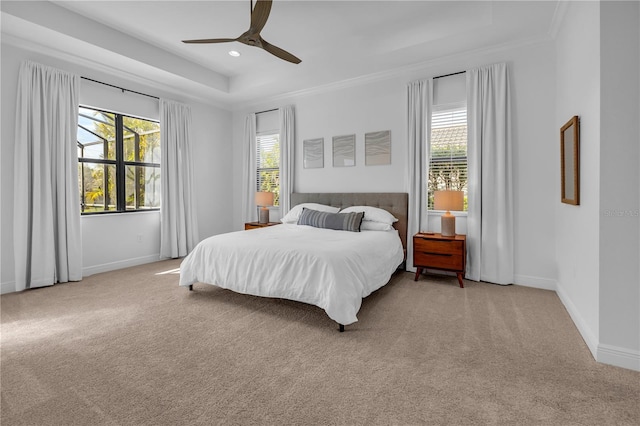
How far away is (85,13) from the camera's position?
3.48 m

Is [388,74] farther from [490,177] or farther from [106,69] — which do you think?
[106,69]

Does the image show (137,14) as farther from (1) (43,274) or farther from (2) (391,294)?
(2) (391,294)

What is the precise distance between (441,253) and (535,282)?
3.69 feet

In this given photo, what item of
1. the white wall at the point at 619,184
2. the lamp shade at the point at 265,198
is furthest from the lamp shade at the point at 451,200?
the lamp shade at the point at 265,198

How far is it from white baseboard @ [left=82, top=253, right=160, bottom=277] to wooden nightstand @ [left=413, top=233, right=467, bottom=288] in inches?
164

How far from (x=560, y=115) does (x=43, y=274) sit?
6.18m

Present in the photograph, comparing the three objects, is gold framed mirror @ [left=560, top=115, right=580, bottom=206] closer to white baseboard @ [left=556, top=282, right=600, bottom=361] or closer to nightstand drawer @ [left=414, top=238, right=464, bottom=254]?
white baseboard @ [left=556, top=282, right=600, bottom=361]

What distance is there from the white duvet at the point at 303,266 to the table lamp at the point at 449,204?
2.28 feet

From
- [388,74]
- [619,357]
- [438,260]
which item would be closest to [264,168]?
[388,74]

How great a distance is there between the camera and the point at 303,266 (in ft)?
8.94

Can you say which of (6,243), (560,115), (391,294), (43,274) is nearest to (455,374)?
(391,294)

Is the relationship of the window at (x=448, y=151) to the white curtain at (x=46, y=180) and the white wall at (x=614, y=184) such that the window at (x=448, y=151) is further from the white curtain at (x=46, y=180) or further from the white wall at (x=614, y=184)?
the white curtain at (x=46, y=180)

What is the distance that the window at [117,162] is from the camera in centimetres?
438

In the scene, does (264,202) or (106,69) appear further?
(264,202)
